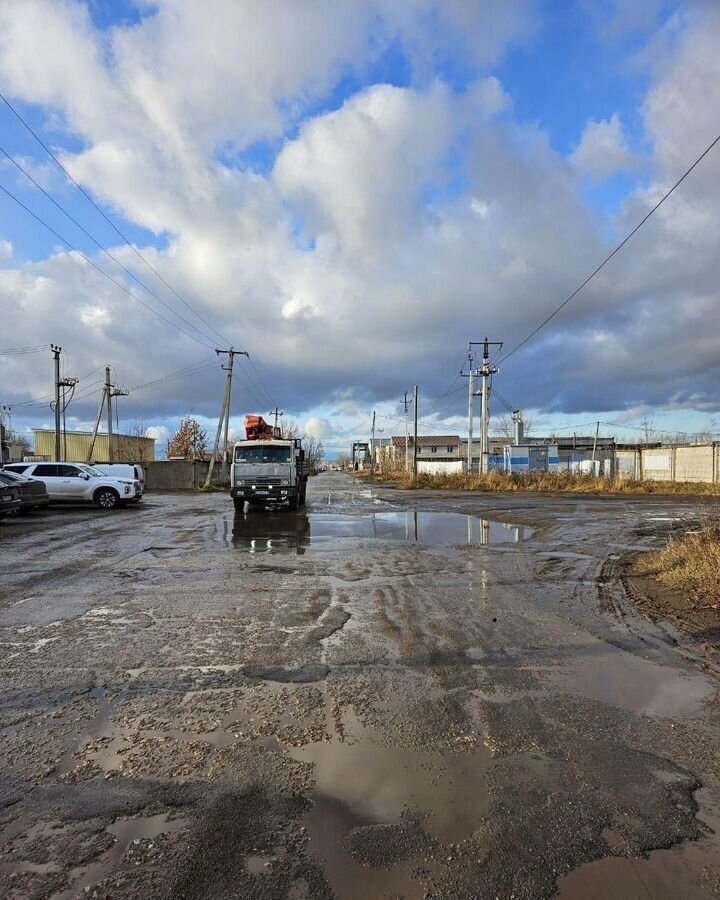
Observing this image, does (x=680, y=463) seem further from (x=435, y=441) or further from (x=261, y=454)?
(x=435, y=441)

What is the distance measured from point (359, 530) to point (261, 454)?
6.44 metres

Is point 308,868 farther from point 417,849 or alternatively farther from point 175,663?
point 175,663

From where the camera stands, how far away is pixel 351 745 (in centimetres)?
351

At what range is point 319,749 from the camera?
3453mm

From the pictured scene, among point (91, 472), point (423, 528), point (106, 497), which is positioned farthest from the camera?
point (91, 472)

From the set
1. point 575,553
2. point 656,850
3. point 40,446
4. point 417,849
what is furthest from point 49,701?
point 40,446

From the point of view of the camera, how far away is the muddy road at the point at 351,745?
7.96 feet

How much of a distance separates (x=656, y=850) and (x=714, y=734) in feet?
4.95

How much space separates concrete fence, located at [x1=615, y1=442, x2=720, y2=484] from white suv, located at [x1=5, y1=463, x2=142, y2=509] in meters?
30.8

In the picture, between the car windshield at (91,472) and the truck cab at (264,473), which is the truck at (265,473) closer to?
the truck cab at (264,473)

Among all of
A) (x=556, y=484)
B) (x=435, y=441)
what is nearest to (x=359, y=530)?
(x=556, y=484)

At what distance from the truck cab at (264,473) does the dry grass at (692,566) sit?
1232 centimetres

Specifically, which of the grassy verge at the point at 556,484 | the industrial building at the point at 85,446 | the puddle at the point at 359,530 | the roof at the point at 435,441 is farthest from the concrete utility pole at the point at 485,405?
the roof at the point at 435,441

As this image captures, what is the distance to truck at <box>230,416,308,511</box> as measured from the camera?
65.2ft
